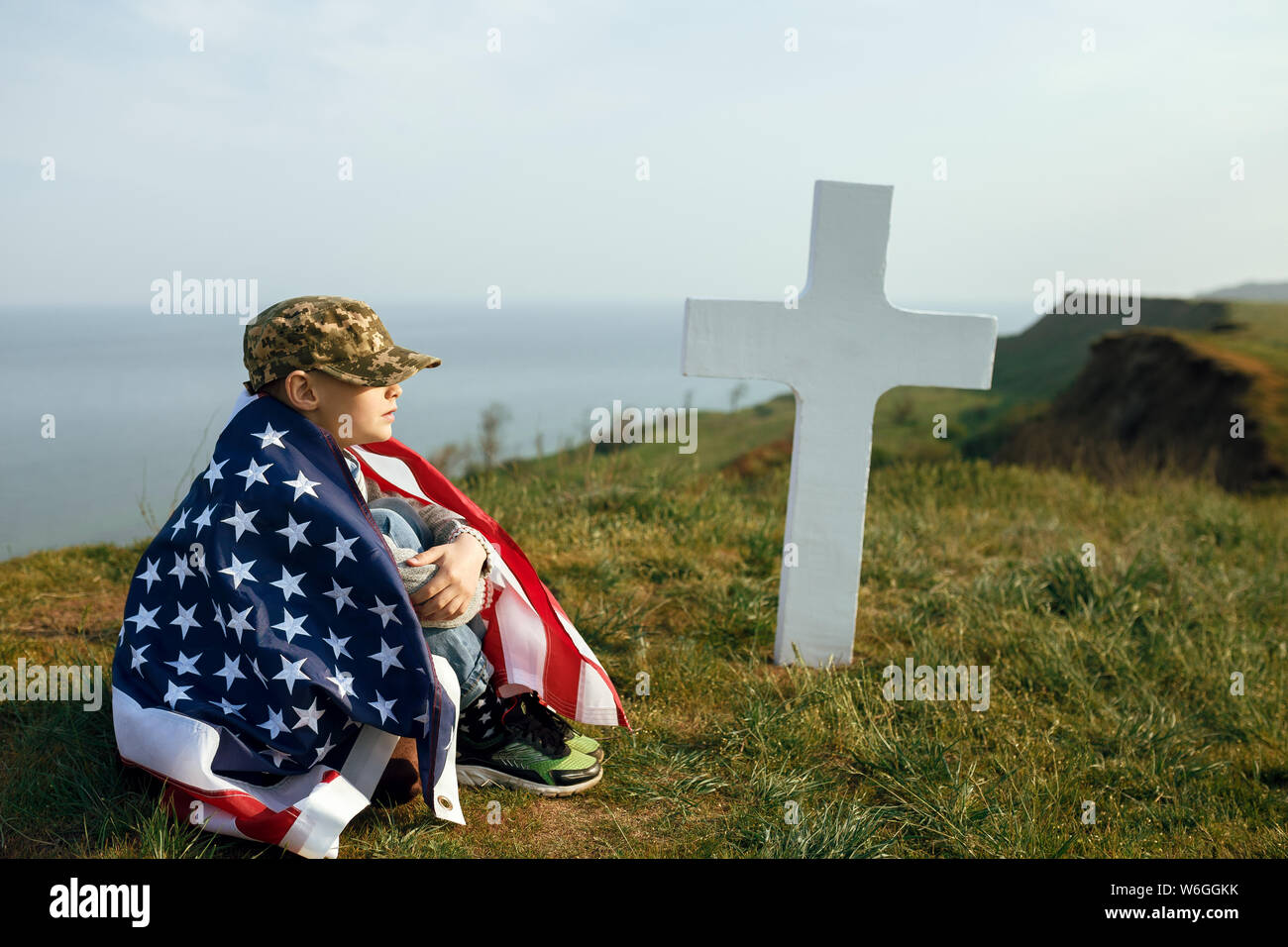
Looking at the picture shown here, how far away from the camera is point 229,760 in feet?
7.50

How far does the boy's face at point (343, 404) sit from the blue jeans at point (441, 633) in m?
0.20

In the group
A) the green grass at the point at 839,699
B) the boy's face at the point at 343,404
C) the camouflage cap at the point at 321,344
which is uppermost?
the camouflage cap at the point at 321,344

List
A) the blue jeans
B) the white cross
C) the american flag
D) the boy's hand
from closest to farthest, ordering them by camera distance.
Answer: the american flag < the boy's hand < the blue jeans < the white cross

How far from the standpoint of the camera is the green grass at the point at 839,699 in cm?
257

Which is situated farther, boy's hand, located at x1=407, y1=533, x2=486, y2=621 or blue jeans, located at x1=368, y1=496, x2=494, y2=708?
blue jeans, located at x1=368, y1=496, x2=494, y2=708

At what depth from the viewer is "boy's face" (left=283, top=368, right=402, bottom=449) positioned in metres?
2.33

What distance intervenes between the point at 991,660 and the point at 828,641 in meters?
0.69

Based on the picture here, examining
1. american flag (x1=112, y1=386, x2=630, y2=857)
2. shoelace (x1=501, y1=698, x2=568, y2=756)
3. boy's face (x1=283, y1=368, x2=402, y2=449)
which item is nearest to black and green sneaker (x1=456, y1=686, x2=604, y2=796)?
shoelace (x1=501, y1=698, x2=568, y2=756)

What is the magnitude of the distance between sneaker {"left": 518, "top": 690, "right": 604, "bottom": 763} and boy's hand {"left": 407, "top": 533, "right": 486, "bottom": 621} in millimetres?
500

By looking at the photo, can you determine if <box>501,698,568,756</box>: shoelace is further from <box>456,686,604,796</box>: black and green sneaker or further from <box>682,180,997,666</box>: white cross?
<box>682,180,997,666</box>: white cross

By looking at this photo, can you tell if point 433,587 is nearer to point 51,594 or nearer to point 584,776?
point 584,776

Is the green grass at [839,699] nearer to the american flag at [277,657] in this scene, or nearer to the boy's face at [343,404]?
the american flag at [277,657]

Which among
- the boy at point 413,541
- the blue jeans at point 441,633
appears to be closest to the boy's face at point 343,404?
the boy at point 413,541

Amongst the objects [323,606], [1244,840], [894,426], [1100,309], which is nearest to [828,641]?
[1244,840]
